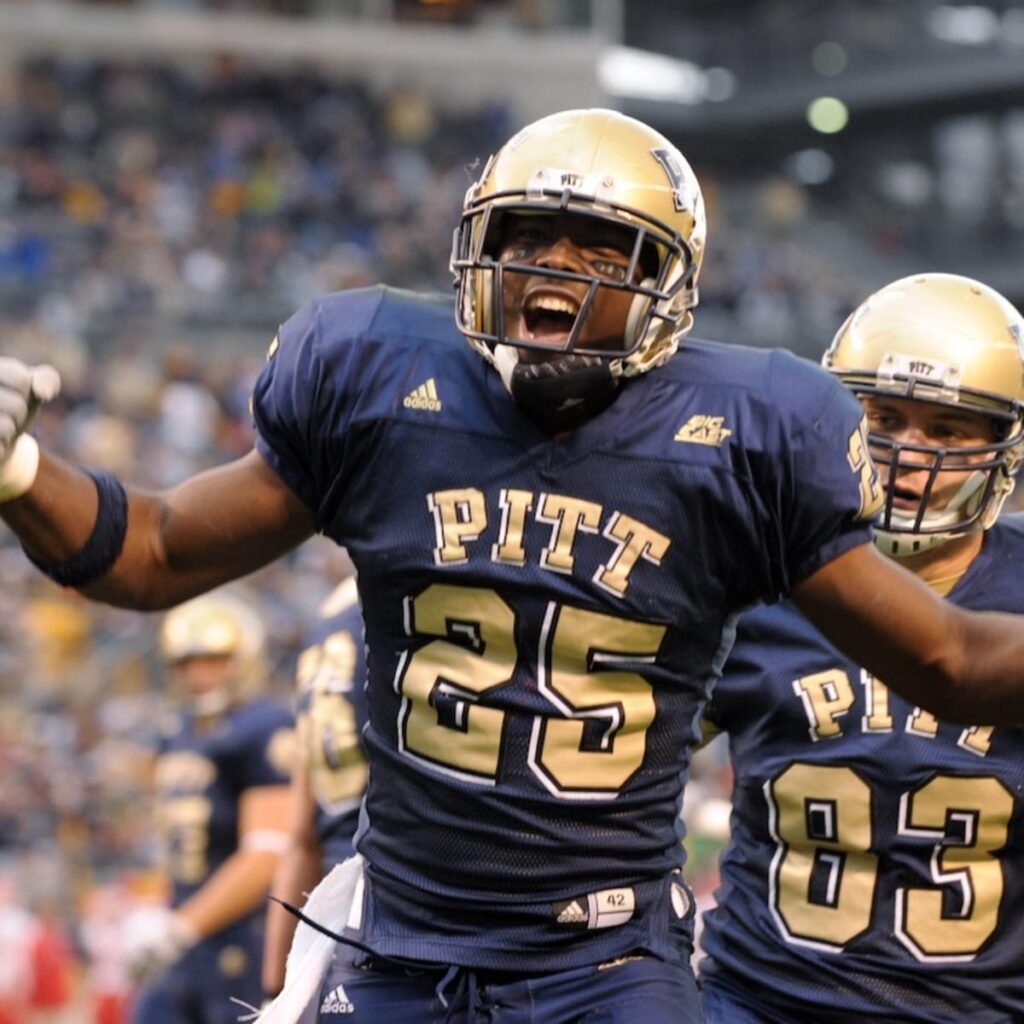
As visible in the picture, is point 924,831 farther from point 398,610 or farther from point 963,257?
point 963,257

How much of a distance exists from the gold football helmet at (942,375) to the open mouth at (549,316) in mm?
875

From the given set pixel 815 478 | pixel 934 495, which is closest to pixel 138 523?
pixel 815 478

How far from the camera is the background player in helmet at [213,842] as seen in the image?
588 cm

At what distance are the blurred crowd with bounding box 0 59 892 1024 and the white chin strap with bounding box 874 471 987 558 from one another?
2875 mm

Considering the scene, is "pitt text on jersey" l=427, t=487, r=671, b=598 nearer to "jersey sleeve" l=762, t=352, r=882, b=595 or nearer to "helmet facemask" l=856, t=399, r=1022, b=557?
"jersey sleeve" l=762, t=352, r=882, b=595

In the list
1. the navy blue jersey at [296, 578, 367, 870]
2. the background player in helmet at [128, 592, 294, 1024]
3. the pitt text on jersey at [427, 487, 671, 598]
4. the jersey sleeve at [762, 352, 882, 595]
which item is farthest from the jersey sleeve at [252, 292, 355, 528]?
the background player in helmet at [128, 592, 294, 1024]

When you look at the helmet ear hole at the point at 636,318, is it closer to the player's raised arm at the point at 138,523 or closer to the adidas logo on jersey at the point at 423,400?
the adidas logo on jersey at the point at 423,400

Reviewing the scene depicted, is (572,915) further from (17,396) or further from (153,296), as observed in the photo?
(153,296)

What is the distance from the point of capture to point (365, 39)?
875 inches

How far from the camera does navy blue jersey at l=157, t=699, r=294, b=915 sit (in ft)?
19.9

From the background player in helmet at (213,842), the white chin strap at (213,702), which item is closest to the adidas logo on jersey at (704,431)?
the background player in helmet at (213,842)

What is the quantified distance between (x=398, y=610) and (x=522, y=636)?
19 cm

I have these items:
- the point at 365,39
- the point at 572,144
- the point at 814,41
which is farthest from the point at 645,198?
the point at 814,41

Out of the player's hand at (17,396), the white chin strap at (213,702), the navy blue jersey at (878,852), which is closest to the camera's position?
the player's hand at (17,396)
